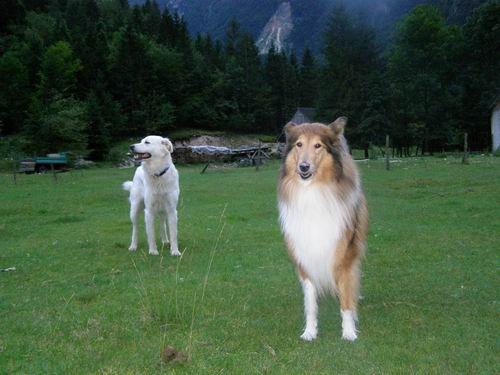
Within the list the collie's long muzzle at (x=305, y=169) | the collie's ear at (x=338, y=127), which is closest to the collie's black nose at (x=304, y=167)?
the collie's long muzzle at (x=305, y=169)

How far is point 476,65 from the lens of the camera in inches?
2356

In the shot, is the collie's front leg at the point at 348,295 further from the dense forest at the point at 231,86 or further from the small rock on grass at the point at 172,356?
the dense forest at the point at 231,86

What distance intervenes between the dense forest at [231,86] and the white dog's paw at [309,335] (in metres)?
47.5

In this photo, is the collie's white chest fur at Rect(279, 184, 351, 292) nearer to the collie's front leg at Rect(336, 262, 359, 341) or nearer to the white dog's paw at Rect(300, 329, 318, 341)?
the collie's front leg at Rect(336, 262, 359, 341)

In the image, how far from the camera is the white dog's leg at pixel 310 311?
5.58m

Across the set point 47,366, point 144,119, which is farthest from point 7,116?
Result: point 47,366

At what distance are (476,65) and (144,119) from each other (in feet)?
139

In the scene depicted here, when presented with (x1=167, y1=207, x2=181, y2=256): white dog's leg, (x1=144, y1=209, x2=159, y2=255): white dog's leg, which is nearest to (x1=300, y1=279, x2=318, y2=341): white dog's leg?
(x1=167, y1=207, x2=181, y2=256): white dog's leg

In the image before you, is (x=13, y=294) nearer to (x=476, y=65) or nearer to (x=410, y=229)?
(x=410, y=229)

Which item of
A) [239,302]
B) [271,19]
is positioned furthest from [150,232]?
[271,19]

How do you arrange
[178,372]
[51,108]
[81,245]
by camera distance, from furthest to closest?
[51,108], [81,245], [178,372]

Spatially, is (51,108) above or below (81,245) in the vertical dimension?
above

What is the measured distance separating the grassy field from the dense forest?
4119cm

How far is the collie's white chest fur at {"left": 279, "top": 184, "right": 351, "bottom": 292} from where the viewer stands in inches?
226
